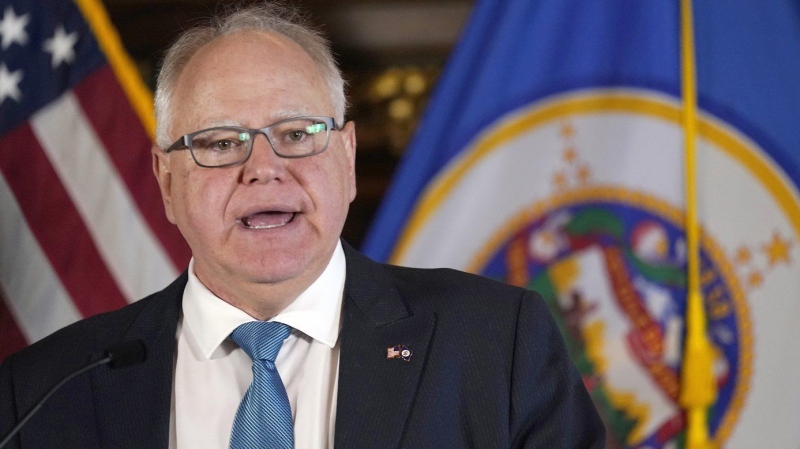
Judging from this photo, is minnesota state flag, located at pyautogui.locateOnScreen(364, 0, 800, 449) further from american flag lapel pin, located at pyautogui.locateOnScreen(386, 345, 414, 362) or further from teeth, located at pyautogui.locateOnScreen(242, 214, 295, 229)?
teeth, located at pyautogui.locateOnScreen(242, 214, 295, 229)

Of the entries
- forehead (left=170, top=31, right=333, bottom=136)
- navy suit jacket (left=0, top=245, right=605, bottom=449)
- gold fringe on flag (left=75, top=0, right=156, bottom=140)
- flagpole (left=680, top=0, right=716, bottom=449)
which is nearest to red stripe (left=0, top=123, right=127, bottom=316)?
gold fringe on flag (left=75, top=0, right=156, bottom=140)

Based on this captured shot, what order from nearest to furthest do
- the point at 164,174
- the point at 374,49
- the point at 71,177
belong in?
the point at 164,174 < the point at 71,177 < the point at 374,49

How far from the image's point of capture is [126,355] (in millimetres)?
1502

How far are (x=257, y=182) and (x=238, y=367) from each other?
324 mm

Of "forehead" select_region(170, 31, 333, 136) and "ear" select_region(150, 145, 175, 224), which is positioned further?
"ear" select_region(150, 145, 175, 224)

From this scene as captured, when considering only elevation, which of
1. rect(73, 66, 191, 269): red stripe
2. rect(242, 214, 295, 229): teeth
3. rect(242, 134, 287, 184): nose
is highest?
rect(73, 66, 191, 269): red stripe

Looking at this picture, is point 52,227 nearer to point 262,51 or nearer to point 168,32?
point 168,32

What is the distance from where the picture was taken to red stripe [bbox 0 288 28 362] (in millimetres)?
2541

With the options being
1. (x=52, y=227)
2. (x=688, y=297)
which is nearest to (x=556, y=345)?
(x=688, y=297)

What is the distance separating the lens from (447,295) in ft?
5.56

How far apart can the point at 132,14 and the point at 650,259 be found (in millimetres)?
1781

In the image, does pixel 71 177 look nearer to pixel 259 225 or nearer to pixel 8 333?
pixel 8 333

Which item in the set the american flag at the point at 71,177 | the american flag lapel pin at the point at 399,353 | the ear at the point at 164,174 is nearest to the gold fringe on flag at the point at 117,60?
the american flag at the point at 71,177

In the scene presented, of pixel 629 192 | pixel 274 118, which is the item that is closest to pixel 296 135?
pixel 274 118
